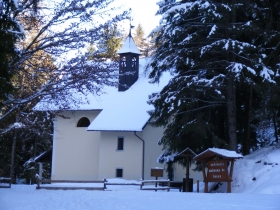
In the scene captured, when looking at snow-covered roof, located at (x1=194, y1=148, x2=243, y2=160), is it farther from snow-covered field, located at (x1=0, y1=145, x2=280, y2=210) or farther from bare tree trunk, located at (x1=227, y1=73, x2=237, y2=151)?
bare tree trunk, located at (x1=227, y1=73, x2=237, y2=151)

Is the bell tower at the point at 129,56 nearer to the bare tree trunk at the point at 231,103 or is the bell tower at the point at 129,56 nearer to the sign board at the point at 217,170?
the bare tree trunk at the point at 231,103

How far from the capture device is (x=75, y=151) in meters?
37.7

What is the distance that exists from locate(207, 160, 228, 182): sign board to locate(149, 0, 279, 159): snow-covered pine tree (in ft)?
6.12

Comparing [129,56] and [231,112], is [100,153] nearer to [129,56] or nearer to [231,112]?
[129,56]

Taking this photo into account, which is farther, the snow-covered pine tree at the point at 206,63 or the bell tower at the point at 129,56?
the bell tower at the point at 129,56

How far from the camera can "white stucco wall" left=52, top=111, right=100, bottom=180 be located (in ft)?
121

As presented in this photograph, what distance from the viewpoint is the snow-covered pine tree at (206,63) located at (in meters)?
21.2

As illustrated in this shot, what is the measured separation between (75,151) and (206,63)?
60.6ft

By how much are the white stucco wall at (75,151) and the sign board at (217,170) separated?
17295 mm

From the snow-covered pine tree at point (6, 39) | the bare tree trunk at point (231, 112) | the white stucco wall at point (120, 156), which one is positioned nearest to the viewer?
the snow-covered pine tree at point (6, 39)

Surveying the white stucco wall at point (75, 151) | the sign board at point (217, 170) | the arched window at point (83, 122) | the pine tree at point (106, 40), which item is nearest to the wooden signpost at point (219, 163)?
the sign board at point (217, 170)

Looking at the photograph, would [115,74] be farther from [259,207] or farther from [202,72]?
[202,72]

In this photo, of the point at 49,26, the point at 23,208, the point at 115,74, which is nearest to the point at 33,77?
the point at 49,26

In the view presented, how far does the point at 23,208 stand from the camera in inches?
559
